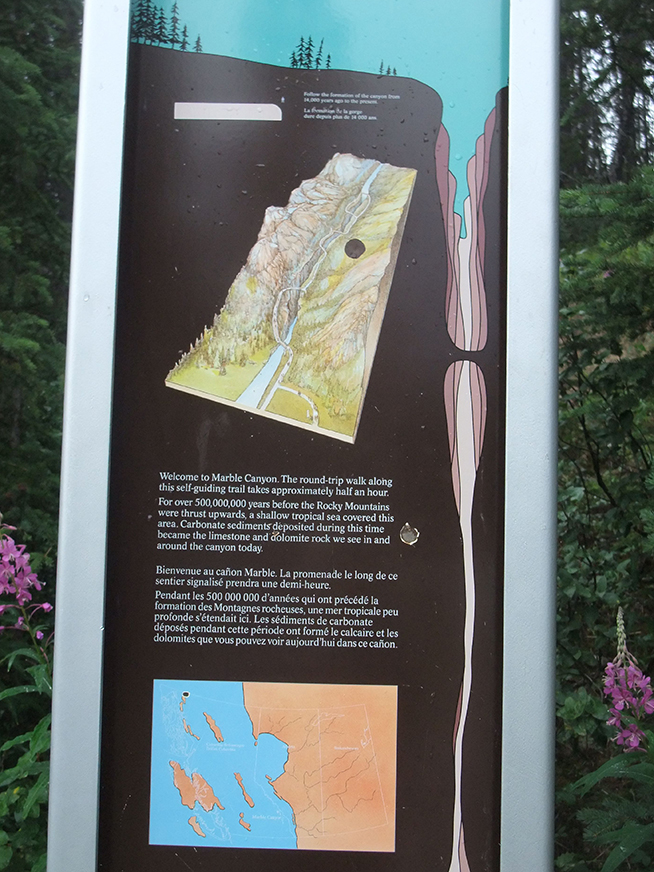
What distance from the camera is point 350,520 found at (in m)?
1.34

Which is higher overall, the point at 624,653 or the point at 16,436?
the point at 16,436

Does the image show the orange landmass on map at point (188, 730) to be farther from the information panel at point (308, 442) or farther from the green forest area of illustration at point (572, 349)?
the green forest area of illustration at point (572, 349)

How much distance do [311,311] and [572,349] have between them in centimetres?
202

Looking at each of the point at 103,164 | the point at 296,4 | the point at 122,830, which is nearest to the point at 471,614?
the point at 122,830

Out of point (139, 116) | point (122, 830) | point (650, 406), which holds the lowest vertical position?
point (122, 830)

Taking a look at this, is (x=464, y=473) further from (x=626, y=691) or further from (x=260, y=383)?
(x=626, y=691)

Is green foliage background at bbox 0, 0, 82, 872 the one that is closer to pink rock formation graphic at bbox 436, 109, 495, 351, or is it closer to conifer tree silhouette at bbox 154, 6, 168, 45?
conifer tree silhouette at bbox 154, 6, 168, 45

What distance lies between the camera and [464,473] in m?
1.34

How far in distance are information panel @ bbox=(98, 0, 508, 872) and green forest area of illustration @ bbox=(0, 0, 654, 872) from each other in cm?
146

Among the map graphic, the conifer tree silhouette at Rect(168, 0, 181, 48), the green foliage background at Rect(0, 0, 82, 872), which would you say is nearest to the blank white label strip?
the conifer tree silhouette at Rect(168, 0, 181, 48)

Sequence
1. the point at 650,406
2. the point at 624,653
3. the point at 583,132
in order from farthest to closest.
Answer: the point at 583,132 → the point at 650,406 → the point at 624,653

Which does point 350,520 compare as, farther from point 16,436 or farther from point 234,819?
Answer: point 16,436

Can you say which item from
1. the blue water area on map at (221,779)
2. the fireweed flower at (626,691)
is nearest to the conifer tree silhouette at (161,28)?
the blue water area on map at (221,779)

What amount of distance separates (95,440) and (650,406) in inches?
106
